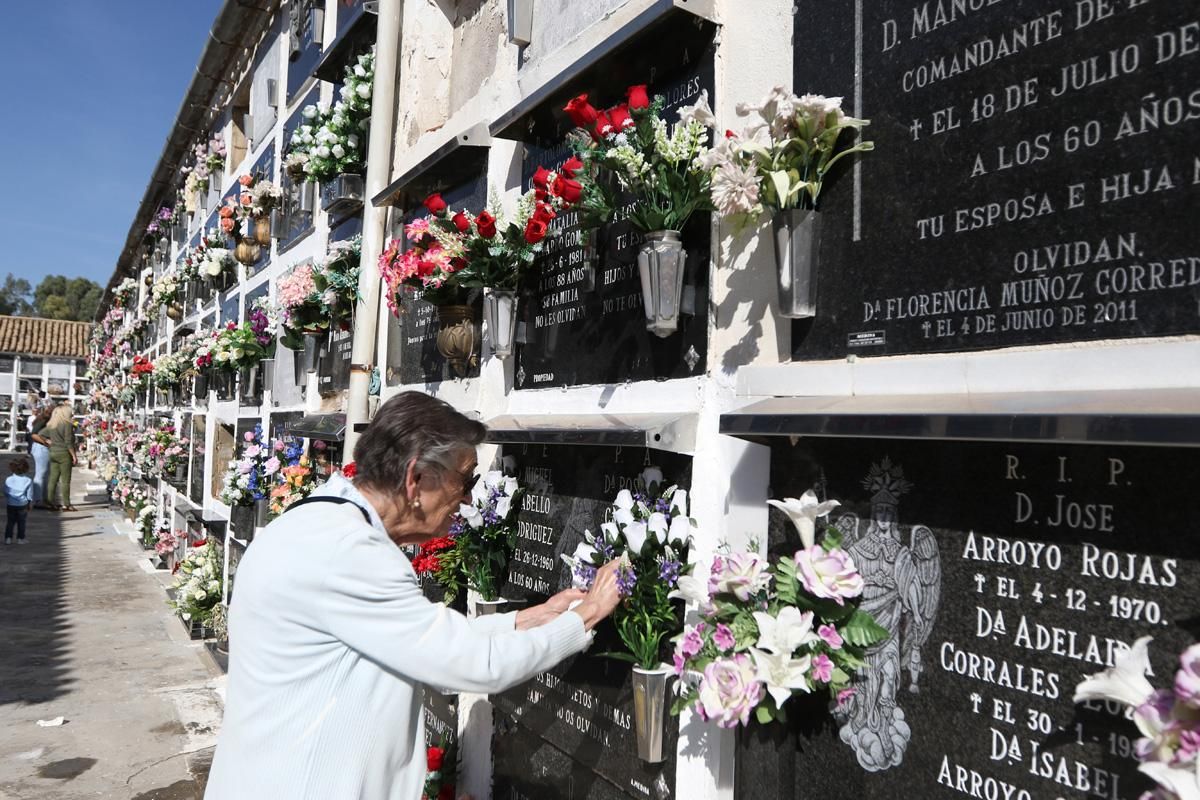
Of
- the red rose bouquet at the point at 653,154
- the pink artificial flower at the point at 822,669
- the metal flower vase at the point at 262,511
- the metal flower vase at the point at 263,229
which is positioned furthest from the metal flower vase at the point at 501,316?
the metal flower vase at the point at 263,229

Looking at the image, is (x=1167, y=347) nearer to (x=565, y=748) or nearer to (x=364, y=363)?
(x=565, y=748)

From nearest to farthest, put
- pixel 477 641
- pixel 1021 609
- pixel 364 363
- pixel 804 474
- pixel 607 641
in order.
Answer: pixel 1021 609 → pixel 477 641 → pixel 804 474 → pixel 607 641 → pixel 364 363

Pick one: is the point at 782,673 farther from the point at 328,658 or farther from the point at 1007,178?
the point at 1007,178

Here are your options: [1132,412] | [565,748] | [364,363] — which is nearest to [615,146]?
[1132,412]

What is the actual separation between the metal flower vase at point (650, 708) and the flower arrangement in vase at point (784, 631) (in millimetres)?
460

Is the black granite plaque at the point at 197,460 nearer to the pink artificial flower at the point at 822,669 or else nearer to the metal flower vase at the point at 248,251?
the metal flower vase at the point at 248,251

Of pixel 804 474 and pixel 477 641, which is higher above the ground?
pixel 804 474

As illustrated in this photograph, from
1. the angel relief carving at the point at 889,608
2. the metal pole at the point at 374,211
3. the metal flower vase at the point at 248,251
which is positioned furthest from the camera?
the metal flower vase at the point at 248,251

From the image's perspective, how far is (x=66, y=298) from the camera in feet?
214

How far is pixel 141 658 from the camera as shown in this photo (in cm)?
818

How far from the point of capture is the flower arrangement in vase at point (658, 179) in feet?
8.61

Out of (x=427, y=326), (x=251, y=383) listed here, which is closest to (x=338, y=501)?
(x=427, y=326)

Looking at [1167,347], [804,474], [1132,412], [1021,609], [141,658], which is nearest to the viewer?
[1132,412]

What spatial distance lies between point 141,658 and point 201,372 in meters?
4.07
